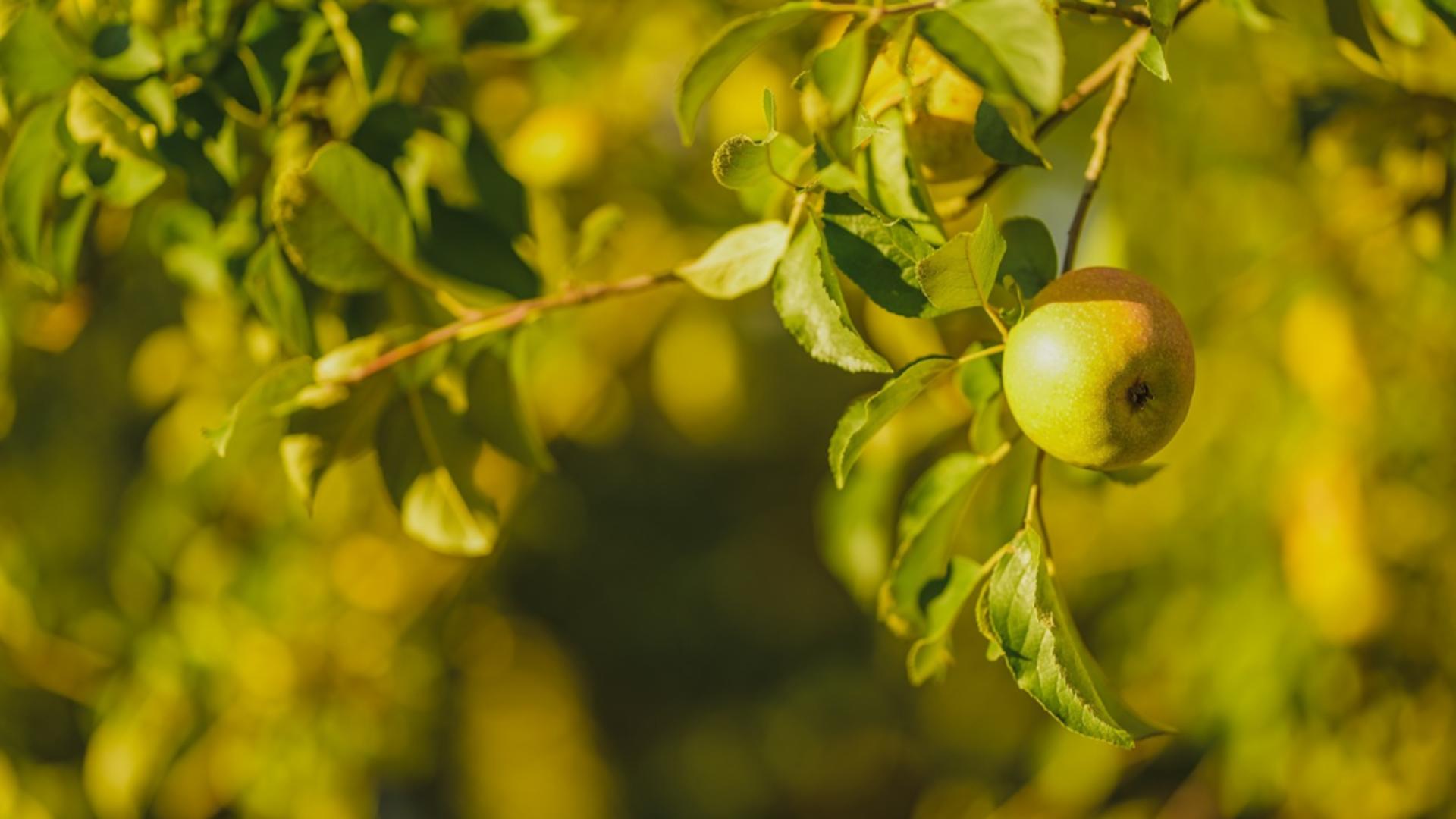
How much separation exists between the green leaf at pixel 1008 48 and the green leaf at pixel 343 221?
35cm

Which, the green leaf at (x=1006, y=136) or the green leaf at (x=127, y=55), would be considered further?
the green leaf at (x=127, y=55)

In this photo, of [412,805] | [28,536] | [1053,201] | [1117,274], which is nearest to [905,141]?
[1117,274]

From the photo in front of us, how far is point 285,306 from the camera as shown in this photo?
710 mm

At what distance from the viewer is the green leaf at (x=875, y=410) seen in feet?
1.60

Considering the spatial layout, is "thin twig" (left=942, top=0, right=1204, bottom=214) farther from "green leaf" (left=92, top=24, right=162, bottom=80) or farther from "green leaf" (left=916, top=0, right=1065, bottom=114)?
"green leaf" (left=92, top=24, right=162, bottom=80)

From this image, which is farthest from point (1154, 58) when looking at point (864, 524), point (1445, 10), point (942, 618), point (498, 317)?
point (864, 524)

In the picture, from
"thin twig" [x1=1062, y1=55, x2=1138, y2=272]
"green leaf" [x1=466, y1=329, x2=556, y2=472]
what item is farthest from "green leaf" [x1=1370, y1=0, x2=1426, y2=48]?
"green leaf" [x1=466, y1=329, x2=556, y2=472]

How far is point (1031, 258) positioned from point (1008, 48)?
0.61ft

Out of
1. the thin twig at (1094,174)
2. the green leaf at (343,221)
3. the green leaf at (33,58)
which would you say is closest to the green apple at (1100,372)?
the thin twig at (1094,174)

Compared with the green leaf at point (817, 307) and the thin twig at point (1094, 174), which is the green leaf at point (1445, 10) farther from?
the green leaf at point (817, 307)

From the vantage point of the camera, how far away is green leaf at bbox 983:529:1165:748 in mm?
469

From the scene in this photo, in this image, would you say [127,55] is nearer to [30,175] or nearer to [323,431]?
[30,175]

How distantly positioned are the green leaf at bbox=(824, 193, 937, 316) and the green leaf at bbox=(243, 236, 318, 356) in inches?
13.3

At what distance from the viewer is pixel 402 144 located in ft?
2.40
